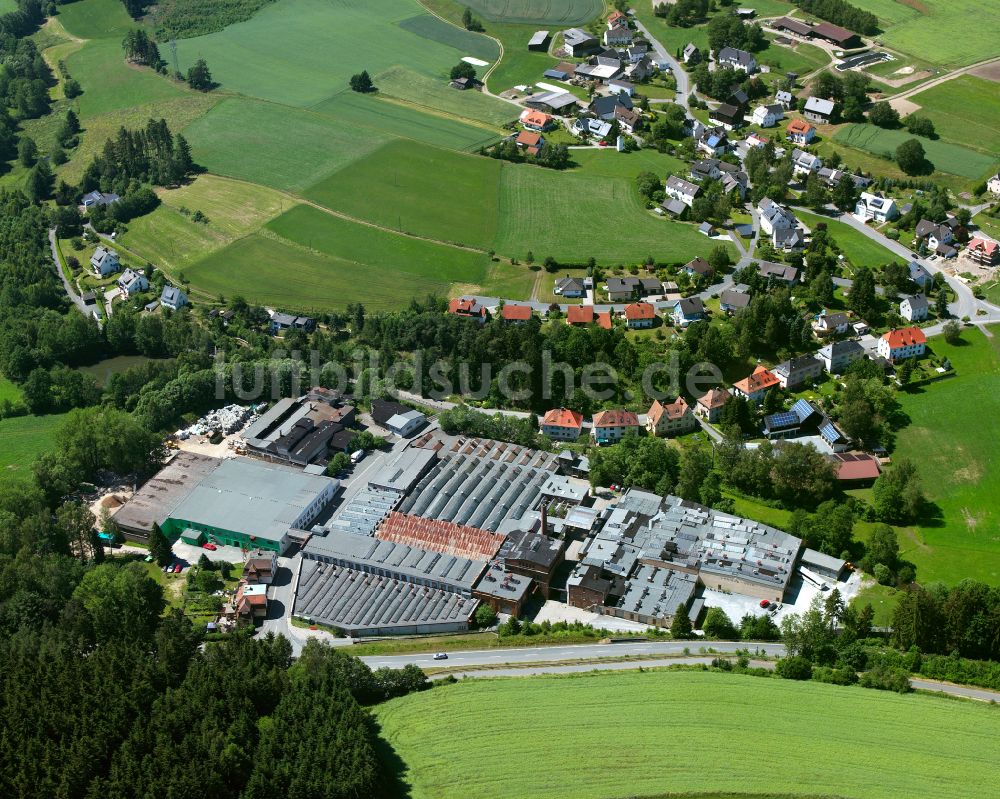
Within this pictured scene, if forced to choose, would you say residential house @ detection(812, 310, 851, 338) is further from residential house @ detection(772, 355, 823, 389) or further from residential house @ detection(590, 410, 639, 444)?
residential house @ detection(590, 410, 639, 444)

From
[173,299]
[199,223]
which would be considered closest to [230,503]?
[173,299]

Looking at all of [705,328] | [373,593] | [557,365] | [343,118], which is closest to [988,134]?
[705,328]

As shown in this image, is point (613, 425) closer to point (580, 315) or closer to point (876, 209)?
point (580, 315)

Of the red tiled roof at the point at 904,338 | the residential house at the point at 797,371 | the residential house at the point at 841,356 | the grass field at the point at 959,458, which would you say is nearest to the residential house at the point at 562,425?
the residential house at the point at 797,371

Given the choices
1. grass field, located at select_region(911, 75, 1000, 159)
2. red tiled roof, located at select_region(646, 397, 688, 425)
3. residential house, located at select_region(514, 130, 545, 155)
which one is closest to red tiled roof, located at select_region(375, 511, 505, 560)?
red tiled roof, located at select_region(646, 397, 688, 425)

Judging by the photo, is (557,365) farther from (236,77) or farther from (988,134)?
(236,77)

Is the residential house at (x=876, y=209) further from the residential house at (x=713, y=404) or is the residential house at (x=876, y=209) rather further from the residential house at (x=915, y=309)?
the residential house at (x=713, y=404)

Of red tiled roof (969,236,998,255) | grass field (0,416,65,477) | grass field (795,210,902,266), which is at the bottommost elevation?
grass field (0,416,65,477)
